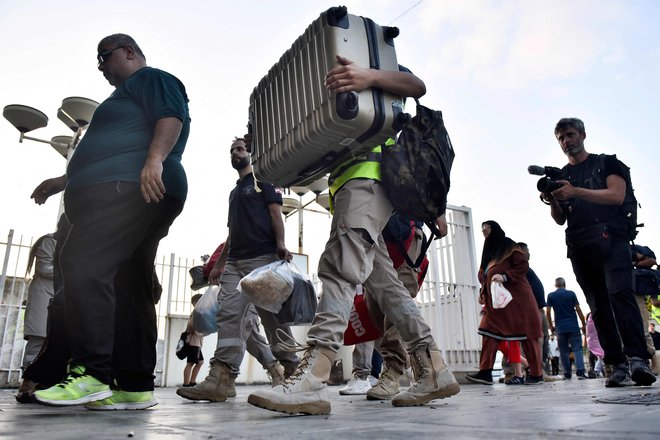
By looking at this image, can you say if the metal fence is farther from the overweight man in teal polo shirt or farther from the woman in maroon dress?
the overweight man in teal polo shirt

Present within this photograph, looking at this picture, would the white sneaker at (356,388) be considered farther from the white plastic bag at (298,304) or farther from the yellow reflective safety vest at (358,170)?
the yellow reflective safety vest at (358,170)

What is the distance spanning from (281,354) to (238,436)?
8.33 ft

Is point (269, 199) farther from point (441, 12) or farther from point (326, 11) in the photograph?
point (441, 12)

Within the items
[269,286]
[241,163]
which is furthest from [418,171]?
[241,163]

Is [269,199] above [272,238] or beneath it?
above

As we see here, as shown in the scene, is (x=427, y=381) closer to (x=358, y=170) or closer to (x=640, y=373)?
(x=358, y=170)

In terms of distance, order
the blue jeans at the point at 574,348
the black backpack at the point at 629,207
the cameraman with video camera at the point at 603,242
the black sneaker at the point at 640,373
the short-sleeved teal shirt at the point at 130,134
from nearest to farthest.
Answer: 1. the short-sleeved teal shirt at the point at 130,134
2. the black sneaker at the point at 640,373
3. the cameraman with video camera at the point at 603,242
4. the black backpack at the point at 629,207
5. the blue jeans at the point at 574,348

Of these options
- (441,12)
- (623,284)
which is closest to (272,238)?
(623,284)

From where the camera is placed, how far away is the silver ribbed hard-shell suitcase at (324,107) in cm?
213

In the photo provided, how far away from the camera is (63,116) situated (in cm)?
736

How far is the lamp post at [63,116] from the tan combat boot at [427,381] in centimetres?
611

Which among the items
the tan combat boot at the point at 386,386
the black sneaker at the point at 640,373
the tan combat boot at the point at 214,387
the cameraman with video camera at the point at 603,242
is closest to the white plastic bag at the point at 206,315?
the tan combat boot at the point at 214,387

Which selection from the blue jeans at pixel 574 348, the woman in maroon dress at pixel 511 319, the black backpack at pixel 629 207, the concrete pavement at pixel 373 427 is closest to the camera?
the concrete pavement at pixel 373 427

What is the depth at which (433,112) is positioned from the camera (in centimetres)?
251
